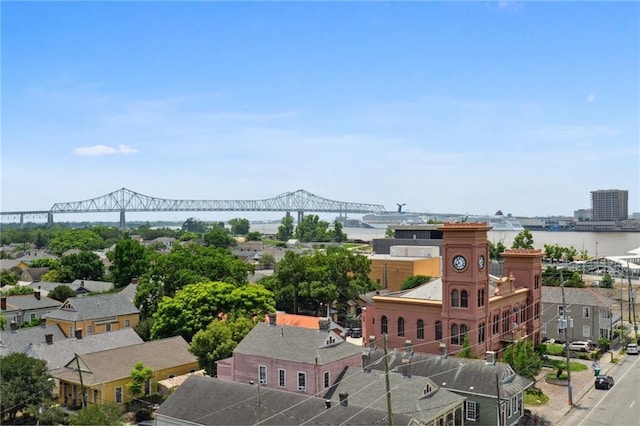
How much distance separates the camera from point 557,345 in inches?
2525

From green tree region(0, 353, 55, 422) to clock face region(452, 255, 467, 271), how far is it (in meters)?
32.8

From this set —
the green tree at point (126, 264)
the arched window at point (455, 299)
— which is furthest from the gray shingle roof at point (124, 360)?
the green tree at point (126, 264)

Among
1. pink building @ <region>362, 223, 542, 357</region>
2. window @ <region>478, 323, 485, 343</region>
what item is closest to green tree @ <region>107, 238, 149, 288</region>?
pink building @ <region>362, 223, 542, 357</region>

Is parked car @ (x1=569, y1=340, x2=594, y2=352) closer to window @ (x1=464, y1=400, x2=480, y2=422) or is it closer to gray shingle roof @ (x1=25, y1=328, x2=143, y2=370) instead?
window @ (x1=464, y1=400, x2=480, y2=422)

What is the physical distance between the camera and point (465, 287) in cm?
4972

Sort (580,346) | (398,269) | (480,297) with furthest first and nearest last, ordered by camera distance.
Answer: (398,269) → (580,346) → (480,297)

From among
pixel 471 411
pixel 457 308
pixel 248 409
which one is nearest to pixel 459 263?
pixel 457 308

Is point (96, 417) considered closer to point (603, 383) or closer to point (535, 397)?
point (535, 397)

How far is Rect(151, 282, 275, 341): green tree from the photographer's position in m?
55.7

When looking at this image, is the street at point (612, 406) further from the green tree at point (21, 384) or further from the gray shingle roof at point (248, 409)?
the green tree at point (21, 384)

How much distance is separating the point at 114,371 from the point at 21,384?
662 centimetres

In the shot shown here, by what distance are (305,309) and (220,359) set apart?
1250 inches

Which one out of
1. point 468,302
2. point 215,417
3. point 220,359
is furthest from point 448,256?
point 215,417

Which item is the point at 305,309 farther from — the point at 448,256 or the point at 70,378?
the point at 70,378
